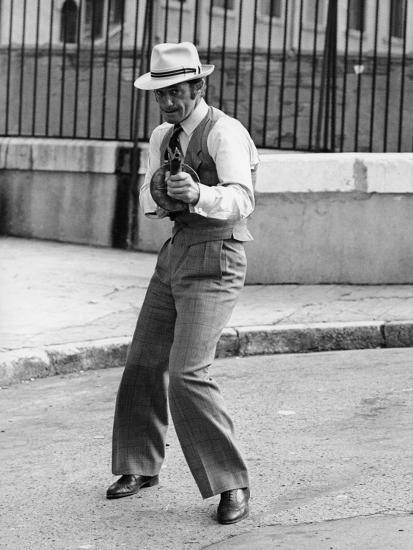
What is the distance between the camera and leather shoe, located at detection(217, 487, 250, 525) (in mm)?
4633

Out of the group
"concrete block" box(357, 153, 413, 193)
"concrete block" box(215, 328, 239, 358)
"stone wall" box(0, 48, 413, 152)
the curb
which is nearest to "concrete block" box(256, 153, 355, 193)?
"concrete block" box(357, 153, 413, 193)

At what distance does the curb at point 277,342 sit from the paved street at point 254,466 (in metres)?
0.15

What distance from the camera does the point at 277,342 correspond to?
848cm

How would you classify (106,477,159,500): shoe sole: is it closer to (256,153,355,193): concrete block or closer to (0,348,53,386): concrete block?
(0,348,53,386): concrete block

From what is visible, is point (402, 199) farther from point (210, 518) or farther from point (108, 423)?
point (210, 518)

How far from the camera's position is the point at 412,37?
23188 mm

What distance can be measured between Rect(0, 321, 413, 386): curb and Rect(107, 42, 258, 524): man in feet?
9.96

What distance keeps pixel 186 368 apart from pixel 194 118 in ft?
3.08

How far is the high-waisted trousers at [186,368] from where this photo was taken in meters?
4.66

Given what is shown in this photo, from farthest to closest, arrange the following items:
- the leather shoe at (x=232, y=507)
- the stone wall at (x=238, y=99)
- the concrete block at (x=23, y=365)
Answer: the stone wall at (x=238, y=99)
the concrete block at (x=23, y=365)
the leather shoe at (x=232, y=507)

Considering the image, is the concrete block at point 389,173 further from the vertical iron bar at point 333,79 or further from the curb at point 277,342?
the curb at point 277,342

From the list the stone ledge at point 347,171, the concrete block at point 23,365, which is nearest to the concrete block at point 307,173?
the stone ledge at point 347,171

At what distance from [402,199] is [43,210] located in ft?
13.2

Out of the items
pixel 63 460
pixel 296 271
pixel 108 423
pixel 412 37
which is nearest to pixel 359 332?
pixel 296 271
